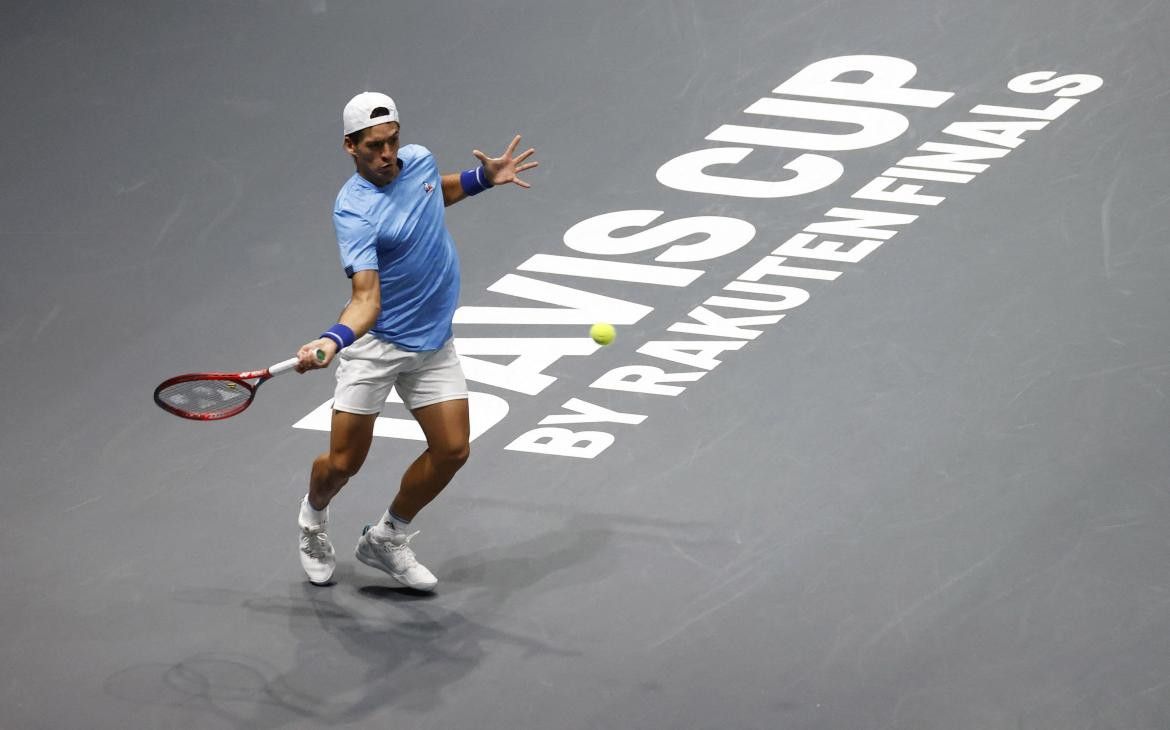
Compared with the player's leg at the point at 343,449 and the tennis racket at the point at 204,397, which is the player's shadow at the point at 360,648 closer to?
the player's leg at the point at 343,449

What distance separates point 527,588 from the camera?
22.5ft

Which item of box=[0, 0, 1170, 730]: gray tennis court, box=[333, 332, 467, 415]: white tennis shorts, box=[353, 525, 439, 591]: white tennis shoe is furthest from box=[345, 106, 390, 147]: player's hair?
box=[0, 0, 1170, 730]: gray tennis court

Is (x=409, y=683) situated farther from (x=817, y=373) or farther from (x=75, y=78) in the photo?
(x=75, y=78)

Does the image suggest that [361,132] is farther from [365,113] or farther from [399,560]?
[399,560]

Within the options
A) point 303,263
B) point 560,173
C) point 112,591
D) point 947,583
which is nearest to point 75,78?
point 303,263

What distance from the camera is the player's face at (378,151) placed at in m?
6.33

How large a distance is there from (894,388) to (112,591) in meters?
3.62

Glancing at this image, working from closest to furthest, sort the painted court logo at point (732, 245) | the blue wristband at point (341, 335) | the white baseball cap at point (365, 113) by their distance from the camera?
the blue wristband at point (341, 335)
the white baseball cap at point (365, 113)
the painted court logo at point (732, 245)

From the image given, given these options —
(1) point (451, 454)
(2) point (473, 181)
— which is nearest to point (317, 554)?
(1) point (451, 454)

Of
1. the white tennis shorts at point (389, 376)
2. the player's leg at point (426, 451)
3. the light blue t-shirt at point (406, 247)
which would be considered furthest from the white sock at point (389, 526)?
the light blue t-shirt at point (406, 247)

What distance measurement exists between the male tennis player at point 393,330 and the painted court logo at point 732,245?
110 centimetres

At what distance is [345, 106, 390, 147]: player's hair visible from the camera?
6301 mm

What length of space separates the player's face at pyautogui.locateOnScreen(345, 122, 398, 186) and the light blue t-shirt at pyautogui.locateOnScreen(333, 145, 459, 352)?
71 millimetres

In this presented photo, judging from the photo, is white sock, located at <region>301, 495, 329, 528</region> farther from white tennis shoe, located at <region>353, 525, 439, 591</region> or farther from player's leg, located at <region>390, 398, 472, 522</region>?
player's leg, located at <region>390, 398, 472, 522</region>
